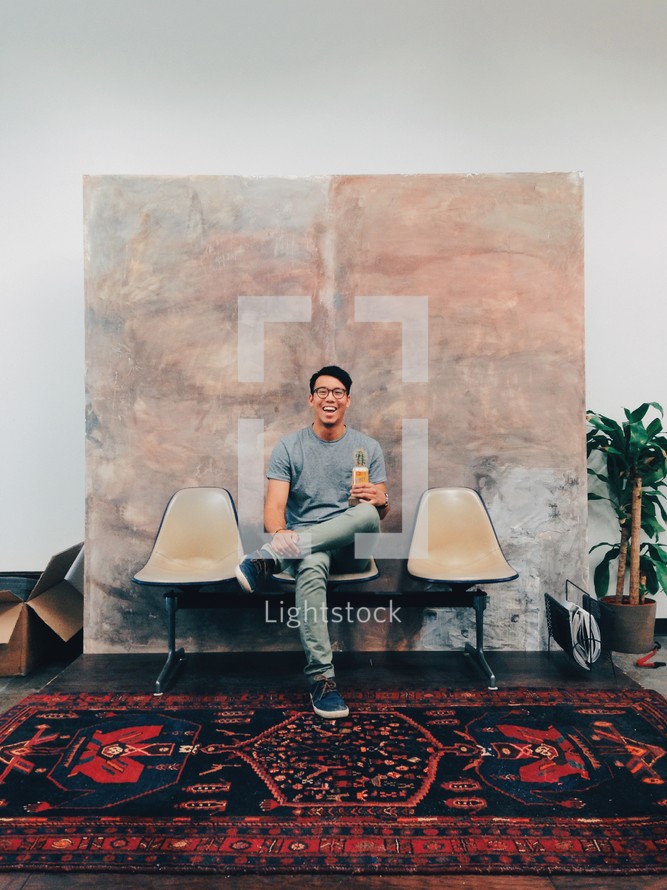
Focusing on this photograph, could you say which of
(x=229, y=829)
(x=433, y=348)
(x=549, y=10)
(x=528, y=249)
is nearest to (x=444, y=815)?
(x=229, y=829)

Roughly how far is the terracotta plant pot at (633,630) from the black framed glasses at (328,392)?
1844mm

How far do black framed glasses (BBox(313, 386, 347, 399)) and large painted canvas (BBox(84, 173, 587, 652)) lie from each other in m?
0.35

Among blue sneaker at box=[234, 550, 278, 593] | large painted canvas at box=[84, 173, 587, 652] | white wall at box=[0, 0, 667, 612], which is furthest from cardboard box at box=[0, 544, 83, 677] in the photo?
blue sneaker at box=[234, 550, 278, 593]

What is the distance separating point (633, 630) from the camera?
3332mm

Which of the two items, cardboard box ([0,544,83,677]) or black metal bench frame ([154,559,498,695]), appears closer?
black metal bench frame ([154,559,498,695])

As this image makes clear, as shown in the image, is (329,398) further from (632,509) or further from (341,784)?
(632,509)

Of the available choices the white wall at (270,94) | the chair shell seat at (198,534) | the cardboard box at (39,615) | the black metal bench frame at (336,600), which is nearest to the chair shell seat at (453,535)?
the black metal bench frame at (336,600)

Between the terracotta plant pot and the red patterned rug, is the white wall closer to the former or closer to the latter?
the red patterned rug

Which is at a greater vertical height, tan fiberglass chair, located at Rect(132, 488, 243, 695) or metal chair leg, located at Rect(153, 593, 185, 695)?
tan fiberglass chair, located at Rect(132, 488, 243, 695)

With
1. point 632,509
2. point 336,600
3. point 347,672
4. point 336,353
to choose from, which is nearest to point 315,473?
point 336,600

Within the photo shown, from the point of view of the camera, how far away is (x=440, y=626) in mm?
3328

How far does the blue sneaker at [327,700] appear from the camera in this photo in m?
2.46

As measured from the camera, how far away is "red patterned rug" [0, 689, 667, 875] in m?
1.65

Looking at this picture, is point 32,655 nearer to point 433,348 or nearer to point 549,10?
point 433,348
